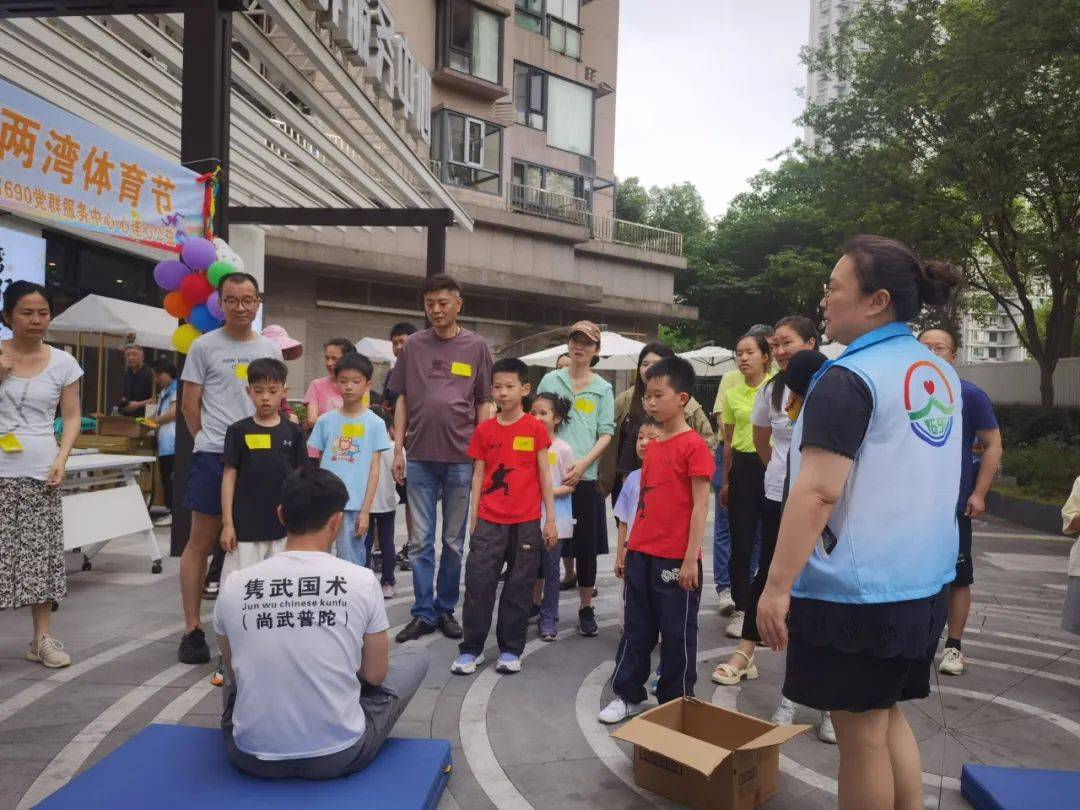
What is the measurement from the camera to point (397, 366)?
5.43 meters

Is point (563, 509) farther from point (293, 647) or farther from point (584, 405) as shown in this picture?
point (293, 647)

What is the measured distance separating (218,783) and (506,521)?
2.09 metres

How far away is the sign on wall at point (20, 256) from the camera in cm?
987

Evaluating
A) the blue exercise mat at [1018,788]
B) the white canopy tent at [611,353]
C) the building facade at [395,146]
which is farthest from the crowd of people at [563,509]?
the white canopy tent at [611,353]

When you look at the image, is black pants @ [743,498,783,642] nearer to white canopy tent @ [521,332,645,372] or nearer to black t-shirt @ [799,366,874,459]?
black t-shirt @ [799,366,874,459]

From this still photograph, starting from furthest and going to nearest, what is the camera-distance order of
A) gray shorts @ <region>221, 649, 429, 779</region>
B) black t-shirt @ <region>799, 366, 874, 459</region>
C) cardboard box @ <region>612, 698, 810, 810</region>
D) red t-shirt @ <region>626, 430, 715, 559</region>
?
1. red t-shirt @ <region>626, 430, 715, 559</region>
2. cardboard box @ <region>612, 698, 810, 810</region>
3. gray shorts @ <region>221, 649, 429, 779</region>
4. black t-shirt @ <region>799, 366, 874, 459</region>

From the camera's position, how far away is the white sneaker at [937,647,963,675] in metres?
4.74

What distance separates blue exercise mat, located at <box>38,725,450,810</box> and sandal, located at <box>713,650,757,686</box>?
177cm

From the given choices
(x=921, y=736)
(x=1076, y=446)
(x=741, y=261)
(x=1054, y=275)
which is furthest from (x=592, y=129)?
(x=921, y=736)

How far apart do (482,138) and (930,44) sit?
12.4 metres

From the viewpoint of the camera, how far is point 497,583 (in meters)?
4.53

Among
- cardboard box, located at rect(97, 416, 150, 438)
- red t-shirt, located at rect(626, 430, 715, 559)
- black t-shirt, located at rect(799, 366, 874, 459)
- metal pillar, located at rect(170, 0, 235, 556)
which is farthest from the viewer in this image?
cardboard box, located at rect(97, 416, 150, 438)

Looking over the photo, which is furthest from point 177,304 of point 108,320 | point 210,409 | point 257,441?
point 108,320

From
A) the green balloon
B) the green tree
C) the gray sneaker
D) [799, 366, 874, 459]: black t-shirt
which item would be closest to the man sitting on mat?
[799, 366, 874, 459]: black t-shirt
